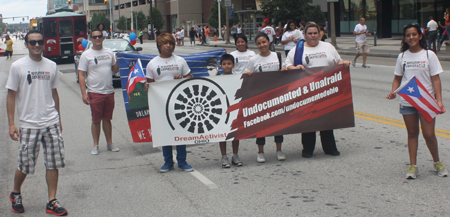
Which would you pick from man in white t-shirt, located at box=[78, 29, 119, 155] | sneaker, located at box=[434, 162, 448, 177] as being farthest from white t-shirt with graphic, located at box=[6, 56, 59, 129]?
sneaker, located at box=[434, 162, 448, 177]

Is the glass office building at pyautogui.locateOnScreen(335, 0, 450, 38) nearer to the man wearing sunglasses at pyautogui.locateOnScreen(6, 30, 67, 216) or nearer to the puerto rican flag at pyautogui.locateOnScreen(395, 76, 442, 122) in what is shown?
the puerto rican flag at pyautogui.locateOnScreen(395, 76, 442, 122)

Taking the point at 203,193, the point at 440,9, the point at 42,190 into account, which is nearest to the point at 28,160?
the point at 42,190

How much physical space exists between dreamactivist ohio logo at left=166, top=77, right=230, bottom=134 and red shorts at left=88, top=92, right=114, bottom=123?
157 cm

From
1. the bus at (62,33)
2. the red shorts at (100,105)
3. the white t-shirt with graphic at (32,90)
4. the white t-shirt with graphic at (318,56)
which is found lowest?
the red shorts at (100,105)

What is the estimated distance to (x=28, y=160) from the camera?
15.6 ft

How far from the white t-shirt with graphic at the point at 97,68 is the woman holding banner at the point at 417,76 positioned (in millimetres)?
4065

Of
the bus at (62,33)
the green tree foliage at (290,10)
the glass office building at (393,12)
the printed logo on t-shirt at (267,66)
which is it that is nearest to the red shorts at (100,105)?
the printed logo on t-shirt at (267,66)

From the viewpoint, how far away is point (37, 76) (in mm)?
4770

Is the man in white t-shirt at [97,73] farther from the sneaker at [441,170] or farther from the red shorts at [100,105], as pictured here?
the sneaker at [441,170]

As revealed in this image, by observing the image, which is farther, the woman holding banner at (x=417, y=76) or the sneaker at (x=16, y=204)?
the woman holding banner at (x=417, y=76)

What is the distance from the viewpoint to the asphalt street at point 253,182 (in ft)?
15.9

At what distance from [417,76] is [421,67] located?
108 mm

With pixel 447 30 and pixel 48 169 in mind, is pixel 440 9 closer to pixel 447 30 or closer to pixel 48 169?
pixel 447 30

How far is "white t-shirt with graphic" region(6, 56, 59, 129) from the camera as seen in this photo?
15.5ft
